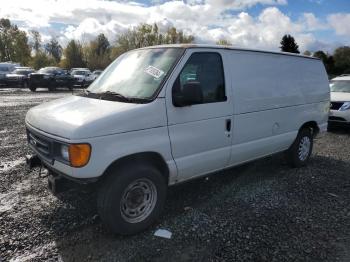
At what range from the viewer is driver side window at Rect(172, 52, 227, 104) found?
3.86 meters

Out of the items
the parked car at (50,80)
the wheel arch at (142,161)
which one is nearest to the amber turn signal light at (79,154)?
the wheel arch at (142,161)

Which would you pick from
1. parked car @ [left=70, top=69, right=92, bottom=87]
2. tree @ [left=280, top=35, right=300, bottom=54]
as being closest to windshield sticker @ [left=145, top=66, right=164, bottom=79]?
parked car @ [left=70, top=69, right=92, bottom=87]

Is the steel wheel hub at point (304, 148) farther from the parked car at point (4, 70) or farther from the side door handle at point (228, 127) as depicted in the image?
the parked car at point (4, 70)

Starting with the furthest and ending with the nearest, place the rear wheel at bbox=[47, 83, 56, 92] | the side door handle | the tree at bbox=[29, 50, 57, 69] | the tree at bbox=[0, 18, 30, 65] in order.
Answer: the tree at bbox=[29, 50, 57, 69] < the tree at bbox=[0, 18, 30, 65] < the rear wheel at bbox=[47, 83, 56, 92] < the side door handle

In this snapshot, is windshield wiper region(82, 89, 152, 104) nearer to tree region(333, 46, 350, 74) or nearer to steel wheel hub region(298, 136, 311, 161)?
steel wheel hub region(298, 136, 311, 161)

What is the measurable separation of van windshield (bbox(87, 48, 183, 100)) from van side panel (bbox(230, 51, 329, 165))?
1.07 metres

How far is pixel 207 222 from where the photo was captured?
4012mm

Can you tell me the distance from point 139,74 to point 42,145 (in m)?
1.43

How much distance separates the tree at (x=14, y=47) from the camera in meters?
60.5

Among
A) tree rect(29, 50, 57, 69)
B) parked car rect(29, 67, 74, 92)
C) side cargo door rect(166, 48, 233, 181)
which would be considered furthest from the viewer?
tree rect(29, 50, 57, 69)

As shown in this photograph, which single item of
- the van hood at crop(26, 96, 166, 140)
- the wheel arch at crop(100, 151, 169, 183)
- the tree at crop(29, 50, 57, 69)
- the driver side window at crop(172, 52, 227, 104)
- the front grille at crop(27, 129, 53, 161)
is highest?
the tree at crop(29, 50, 57, 69)

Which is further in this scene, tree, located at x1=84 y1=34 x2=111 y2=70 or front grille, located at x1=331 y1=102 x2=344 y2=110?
tree, located at x1=84 y1=34 x2=111 y2=70

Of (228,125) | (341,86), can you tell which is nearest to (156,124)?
(228,125)

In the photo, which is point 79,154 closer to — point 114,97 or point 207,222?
point 114,97
